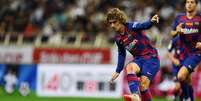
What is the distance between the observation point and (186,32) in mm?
14734

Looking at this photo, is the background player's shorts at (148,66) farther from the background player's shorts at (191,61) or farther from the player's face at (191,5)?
the player's face at (191,5)

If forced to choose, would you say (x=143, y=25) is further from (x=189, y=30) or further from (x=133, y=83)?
(x=189, y=30)

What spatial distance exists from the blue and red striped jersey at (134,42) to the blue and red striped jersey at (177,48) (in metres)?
2.18

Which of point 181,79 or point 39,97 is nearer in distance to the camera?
point 181,79

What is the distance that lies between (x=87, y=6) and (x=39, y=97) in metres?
4.71

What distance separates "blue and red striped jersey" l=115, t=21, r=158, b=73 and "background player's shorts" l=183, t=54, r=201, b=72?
136 centimetres

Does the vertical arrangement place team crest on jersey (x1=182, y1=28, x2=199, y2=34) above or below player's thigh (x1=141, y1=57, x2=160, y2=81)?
above

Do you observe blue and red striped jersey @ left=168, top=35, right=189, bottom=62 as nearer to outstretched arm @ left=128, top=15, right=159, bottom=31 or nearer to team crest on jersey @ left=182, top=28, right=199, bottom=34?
team crest on jersey @ left=182, top=28, right=199, bottom=34

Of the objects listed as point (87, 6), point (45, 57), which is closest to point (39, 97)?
point (45, 57)

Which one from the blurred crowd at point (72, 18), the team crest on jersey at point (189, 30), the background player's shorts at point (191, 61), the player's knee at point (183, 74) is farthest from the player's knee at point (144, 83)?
the blurred crowd at point (72, 18)

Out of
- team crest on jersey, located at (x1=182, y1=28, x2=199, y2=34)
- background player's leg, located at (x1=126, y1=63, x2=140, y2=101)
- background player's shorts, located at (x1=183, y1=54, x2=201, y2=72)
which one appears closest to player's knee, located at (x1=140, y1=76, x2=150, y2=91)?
background player's leg, located at (x1=126, y1=63, x2=140, y2=101)

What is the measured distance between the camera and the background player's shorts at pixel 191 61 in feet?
47.6

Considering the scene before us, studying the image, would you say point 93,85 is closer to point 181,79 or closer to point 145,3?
point 145,3

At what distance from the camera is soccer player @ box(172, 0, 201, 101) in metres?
14.5
